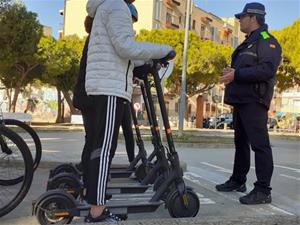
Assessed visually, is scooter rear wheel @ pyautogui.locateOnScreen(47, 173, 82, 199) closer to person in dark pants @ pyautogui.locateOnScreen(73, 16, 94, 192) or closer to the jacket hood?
person in dark pants @ pyautogui.locateOnScreen(73, 16, 94, 192)

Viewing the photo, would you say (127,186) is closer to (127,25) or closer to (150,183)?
(150,183)

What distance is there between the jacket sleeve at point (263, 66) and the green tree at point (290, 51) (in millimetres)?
30004

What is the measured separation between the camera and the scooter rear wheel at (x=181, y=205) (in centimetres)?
379

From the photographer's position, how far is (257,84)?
4.67 m

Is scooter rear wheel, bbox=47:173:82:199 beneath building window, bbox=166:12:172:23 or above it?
beneath

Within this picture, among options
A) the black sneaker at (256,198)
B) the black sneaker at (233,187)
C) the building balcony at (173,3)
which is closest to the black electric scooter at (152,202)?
the black sneaker at (256,198)

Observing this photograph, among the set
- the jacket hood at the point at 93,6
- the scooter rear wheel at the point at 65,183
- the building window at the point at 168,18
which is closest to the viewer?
the jacket hood at the point at 93,6

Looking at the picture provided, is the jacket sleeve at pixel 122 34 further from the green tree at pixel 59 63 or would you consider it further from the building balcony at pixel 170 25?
the building balcony at pixel 170 25

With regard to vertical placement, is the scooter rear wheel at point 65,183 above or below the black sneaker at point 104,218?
above

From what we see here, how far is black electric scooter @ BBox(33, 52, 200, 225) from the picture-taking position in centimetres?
349

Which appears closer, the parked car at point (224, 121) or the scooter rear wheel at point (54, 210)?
the scooter rear wheel at point (54, 210)

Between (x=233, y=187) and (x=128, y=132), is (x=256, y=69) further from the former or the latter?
(x=128, y=132)

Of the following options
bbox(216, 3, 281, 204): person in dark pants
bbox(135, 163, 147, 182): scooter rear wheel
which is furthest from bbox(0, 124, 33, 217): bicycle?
bbox(216, 3, 281, 204): person in dark pants

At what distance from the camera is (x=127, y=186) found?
14.6ft
